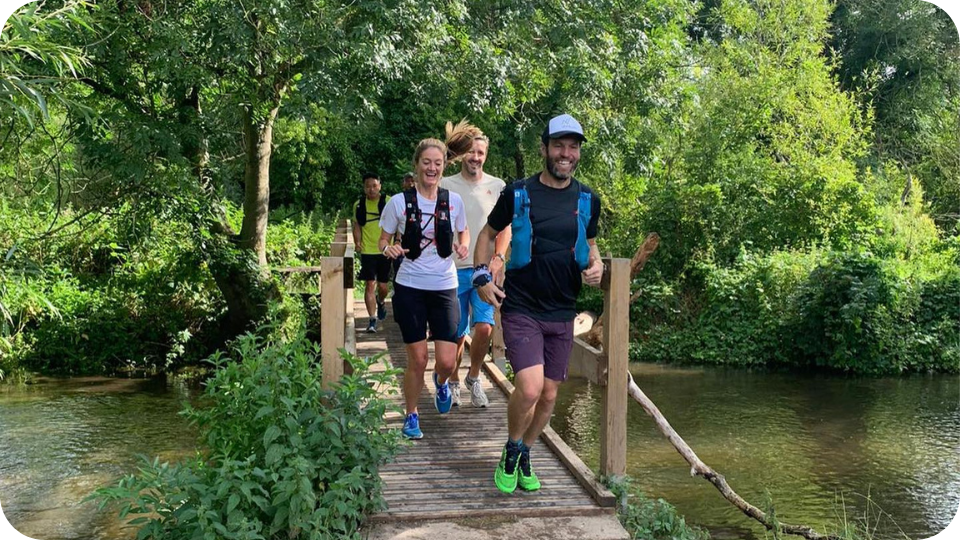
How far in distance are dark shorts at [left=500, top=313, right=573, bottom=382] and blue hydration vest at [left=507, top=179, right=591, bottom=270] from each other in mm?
303

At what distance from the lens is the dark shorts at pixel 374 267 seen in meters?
9.67

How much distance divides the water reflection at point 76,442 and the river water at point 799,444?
4.93 m

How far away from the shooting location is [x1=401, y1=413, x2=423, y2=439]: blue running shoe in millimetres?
5781

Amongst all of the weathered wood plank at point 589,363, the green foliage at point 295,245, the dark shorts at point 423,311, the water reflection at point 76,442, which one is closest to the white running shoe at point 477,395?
the weathered wood plank at point 589,363

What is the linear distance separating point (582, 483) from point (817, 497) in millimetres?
4758

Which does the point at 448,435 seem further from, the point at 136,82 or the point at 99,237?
the point at 99,237

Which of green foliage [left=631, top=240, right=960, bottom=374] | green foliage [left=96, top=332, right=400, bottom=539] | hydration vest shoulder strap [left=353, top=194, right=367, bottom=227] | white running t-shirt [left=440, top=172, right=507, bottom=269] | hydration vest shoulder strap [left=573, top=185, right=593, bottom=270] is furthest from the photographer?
green foliage [left=631, top=240, right=960, bottom=374]

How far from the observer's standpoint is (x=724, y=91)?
74.7 ft

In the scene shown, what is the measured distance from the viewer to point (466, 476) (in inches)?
207

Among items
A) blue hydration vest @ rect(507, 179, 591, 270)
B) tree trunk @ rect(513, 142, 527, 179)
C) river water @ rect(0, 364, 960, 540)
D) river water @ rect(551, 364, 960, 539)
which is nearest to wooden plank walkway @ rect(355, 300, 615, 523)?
blue hydration vest @ rect(507, 179, 591, 270)

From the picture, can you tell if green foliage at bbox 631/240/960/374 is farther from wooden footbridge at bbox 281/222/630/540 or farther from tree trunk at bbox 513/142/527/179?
wooden footbridge at bbox 281/222/630/540

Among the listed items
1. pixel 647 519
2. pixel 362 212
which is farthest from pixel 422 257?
pixel 362 212

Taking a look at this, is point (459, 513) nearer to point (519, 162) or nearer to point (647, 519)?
point (647, 519)

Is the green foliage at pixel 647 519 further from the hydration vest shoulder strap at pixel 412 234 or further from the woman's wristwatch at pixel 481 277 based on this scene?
the hydration vest shoulder strap at pixel 412 234
